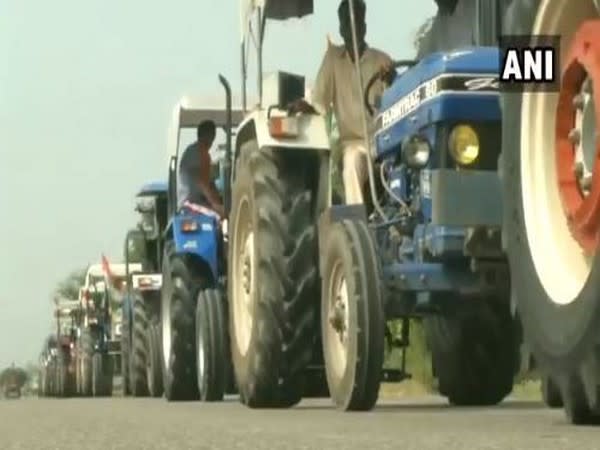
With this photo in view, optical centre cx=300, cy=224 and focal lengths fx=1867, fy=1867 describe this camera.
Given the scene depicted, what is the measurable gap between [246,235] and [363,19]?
2166 millimetres

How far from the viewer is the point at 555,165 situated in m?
7.16

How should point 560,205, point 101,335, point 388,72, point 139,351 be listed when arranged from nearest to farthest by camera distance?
point 560,205 < point 388,72 < point 139,351 < point 101,335

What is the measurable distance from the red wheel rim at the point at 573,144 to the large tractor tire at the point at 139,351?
13069mm

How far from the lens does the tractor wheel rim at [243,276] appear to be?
1166cm

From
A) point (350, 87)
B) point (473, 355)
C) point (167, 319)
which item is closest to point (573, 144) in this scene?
point (350, 87)

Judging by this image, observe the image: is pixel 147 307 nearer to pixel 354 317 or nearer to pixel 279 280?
pixel 279 280

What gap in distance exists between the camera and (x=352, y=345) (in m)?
9.37

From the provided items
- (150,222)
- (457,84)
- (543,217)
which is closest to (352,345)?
(457,84)

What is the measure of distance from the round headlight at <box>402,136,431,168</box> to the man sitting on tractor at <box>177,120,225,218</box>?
6.05 metres

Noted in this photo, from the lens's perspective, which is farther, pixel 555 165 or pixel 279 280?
pixel 279 280

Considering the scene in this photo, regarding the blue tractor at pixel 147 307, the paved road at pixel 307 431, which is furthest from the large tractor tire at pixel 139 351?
the paved road at pixel 307 431

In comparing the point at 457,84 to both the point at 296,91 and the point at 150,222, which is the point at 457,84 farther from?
the point at 150,222

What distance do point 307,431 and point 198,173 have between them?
8.34 metres

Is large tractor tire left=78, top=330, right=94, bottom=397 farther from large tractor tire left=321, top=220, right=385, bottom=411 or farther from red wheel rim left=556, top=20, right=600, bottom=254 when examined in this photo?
red wheel rim left=556, top=20, right=600, bottom=254
